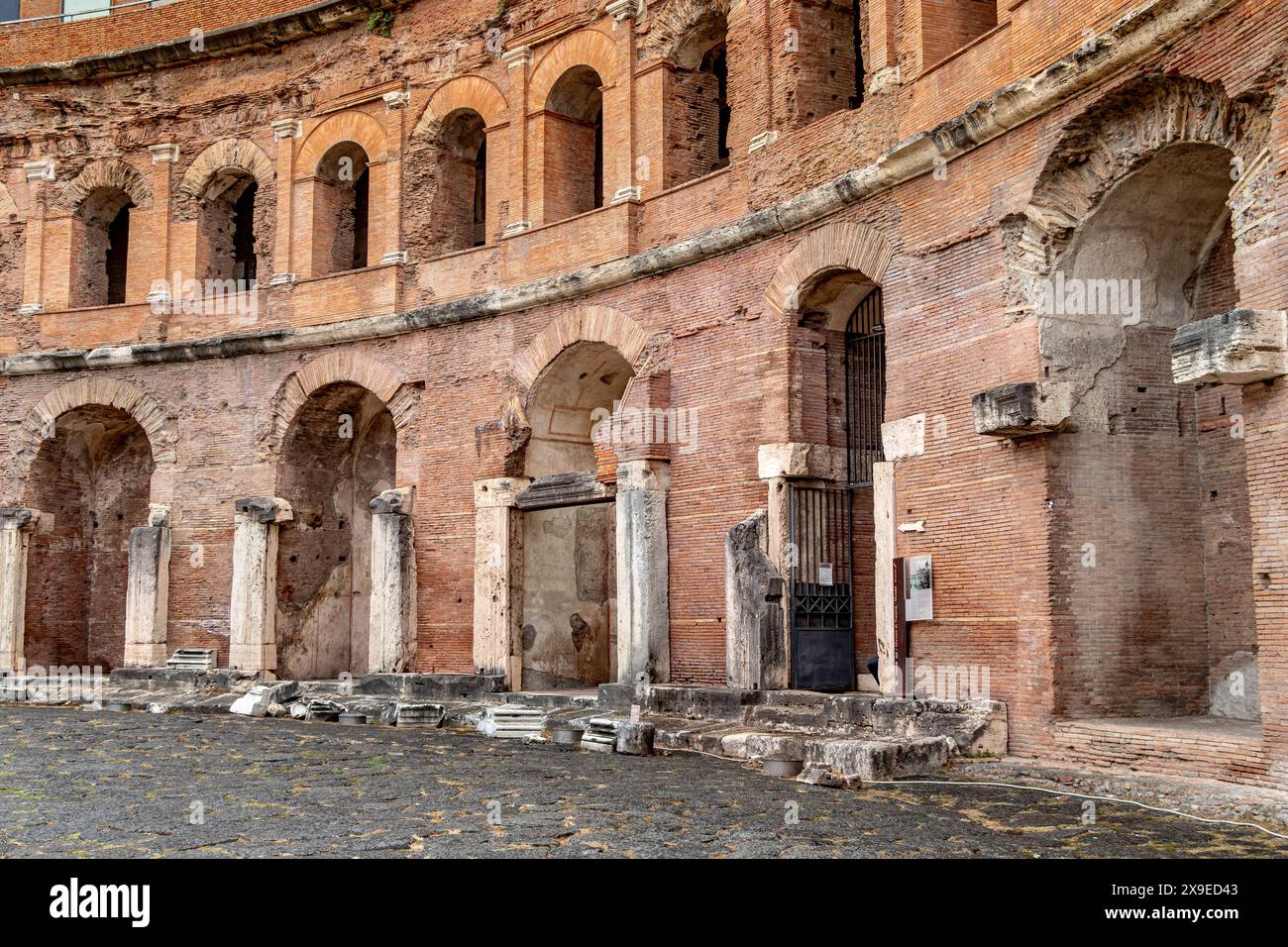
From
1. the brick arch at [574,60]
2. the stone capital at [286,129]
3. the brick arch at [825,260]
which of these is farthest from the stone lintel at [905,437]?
the stone capital at [286,129]

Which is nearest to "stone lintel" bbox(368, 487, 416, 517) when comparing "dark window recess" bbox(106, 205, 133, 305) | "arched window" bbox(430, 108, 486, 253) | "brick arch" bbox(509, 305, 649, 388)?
"brick arch" bbox(509, 305, 649, 388)

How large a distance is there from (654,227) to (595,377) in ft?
6.94

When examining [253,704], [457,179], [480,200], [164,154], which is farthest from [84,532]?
[457,179]

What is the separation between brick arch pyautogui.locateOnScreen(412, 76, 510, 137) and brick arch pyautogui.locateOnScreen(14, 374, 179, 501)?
16.8ft

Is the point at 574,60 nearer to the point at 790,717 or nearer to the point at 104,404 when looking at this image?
the point at 790,717

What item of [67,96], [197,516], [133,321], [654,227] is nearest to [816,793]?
[654,227]

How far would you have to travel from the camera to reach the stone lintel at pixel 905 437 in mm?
10398

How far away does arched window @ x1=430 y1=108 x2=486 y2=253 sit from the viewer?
16.5m

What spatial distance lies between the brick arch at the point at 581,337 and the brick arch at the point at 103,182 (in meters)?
7.21

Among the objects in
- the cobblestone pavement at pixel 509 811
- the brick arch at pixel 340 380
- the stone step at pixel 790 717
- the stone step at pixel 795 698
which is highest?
the brick arch at pixel 340 380

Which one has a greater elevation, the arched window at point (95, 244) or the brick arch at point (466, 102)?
the brick arch at point (466, 102)

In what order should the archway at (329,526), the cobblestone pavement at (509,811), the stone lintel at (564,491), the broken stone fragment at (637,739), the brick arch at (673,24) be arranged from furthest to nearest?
1. the archway at (329,526)
2. the stone lintel at (564,491)
3. the brick arch at (673,24)
4. the broken stone fragment at (637,739)
5. the cobblestone pavement at (509,811)

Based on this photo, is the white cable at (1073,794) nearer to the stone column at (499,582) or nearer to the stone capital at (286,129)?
the stone column at (499,582)

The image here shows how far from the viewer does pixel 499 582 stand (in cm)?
1482
